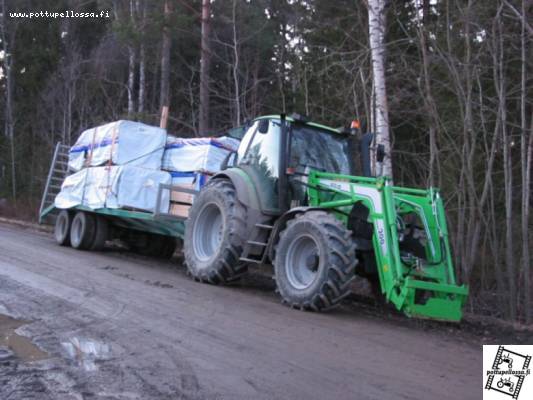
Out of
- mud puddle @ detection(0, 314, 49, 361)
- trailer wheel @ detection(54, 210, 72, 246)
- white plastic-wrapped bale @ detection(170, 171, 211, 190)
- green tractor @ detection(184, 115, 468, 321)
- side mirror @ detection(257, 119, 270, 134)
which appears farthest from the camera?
trailer wheel @ detection(54, 210, 72, 246)

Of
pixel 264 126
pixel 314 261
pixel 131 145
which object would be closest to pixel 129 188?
pixel 131 145

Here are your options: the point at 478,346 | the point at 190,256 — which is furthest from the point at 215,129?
the point at 478,346

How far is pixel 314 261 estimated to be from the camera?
7867 millimetres

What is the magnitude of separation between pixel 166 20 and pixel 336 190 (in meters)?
15.6

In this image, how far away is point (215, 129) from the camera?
24.5m

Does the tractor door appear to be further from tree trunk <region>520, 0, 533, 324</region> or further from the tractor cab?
tree trunk <region>520, 0, 533, 324</region>

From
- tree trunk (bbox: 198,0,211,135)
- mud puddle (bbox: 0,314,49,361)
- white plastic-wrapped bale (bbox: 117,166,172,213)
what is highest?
tree trunk (bbox: 198,0,211,135)

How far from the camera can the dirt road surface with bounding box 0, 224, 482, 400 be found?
473cm

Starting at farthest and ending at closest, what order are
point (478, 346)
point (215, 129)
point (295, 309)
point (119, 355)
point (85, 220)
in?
point (215, 129) < point (85, 220) < point (295, 309) < point (478, 346) < point (119, 355)

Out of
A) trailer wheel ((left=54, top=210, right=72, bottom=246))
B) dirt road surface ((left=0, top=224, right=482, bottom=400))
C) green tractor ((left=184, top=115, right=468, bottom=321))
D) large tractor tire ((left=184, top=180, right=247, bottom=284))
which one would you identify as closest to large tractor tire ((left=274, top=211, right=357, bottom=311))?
green tractor ((left=184, top=115, right=468, bottom=321))

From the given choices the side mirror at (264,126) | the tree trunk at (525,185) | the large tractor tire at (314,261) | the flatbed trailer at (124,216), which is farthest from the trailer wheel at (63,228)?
the tree trunk at (525,185)

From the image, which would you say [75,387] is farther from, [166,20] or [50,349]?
[166,20]

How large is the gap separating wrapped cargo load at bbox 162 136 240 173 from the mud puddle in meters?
5.44

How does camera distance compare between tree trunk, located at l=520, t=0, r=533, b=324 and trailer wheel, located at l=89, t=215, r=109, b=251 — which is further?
trailer wheel, located at l=89, t=215, r=109, b=251
